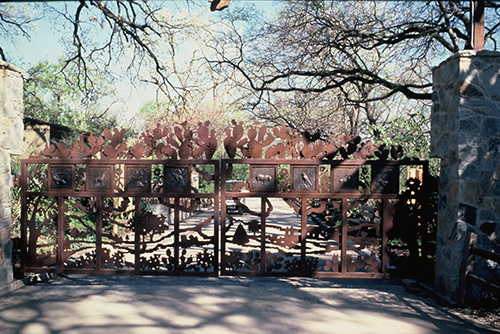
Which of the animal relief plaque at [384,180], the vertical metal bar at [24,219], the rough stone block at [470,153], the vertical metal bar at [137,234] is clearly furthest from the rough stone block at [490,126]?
the vertical metal bar at [24,219]

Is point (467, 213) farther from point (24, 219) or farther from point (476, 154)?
point (24, 219)

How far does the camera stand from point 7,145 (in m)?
4.93

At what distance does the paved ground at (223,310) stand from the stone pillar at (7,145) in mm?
383

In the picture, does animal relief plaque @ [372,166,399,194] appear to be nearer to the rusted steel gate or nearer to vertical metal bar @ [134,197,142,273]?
the rusted steel gate

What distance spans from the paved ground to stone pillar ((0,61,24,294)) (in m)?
0.38

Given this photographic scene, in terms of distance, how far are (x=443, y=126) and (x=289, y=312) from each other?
3023mm

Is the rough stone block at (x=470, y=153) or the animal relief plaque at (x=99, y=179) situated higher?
the rough stone block at (x=470, y=153)

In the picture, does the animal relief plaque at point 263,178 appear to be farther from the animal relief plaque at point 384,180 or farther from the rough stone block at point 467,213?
the rough stone block at point 467,213

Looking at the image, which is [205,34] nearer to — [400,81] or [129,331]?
[400,81]

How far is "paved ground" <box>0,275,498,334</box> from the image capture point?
3768mm

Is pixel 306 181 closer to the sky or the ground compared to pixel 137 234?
closer to the sky

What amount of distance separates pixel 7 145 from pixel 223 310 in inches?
141

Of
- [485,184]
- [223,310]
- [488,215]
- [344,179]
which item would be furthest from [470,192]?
[223,310]

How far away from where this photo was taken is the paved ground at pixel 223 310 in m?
3.77
